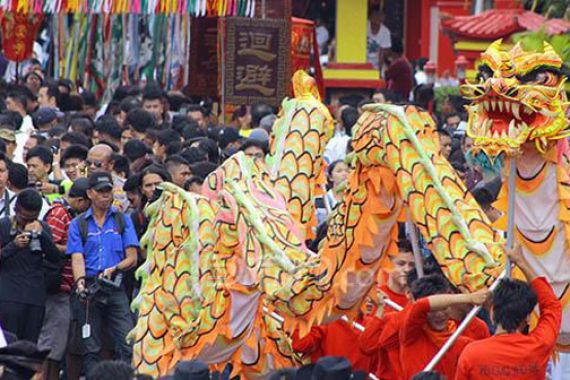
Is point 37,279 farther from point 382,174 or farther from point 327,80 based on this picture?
point 327,80

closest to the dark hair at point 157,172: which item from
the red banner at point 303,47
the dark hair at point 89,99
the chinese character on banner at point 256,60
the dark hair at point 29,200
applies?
the dark hair at point 29,200

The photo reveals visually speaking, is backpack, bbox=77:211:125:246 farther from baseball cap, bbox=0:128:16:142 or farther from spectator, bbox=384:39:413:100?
spectator, bbox=384:39:413:100

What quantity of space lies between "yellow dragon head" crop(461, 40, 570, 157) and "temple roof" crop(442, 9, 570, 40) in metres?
13.6

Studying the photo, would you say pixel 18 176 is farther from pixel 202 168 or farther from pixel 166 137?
pixel 166 137

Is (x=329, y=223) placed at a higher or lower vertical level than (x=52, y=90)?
higher

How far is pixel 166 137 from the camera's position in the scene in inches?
621

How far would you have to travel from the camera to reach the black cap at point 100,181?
12.2m

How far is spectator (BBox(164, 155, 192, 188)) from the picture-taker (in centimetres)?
1323

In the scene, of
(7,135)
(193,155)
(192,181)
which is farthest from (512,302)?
(7,135)

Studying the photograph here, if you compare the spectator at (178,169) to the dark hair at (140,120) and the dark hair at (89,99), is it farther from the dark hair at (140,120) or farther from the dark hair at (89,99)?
the dark hair at (89,99)

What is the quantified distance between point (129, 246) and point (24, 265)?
2.21 ft

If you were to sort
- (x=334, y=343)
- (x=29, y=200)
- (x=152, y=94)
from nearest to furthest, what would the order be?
1. (x=334, y=343)
2. (x=29, y=200)
3. (x=152, y=94)

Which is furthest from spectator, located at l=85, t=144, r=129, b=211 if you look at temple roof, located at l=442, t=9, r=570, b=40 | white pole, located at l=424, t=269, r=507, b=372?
temple roof, located at l=442, t=9, r=570, b=40

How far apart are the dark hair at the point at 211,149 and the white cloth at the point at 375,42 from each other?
1189 cm
